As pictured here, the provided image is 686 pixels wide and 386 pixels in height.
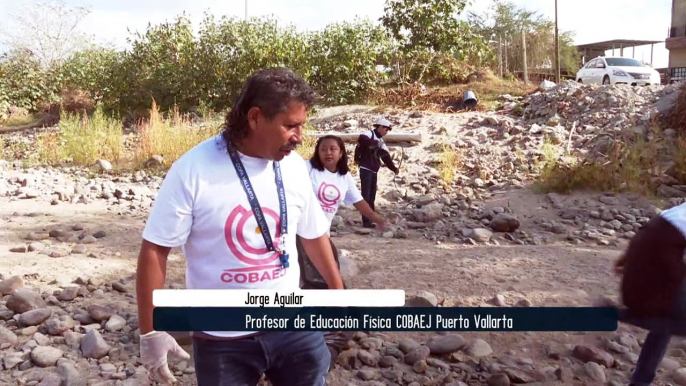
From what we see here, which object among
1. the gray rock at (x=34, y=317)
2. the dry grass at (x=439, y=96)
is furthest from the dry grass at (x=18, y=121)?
the gray rock at (x=34, y=317)

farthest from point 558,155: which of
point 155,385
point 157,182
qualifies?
point 155,385

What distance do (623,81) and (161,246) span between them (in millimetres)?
14510

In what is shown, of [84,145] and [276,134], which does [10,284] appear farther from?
[84,145]

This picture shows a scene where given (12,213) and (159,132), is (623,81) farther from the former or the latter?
(12,213)

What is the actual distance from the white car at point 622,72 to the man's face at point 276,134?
14079 millimetres

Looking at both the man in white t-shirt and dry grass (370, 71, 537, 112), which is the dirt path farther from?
dry grass (370, 71, 537, 112)

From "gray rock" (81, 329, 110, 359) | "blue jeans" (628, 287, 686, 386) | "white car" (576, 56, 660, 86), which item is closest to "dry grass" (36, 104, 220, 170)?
"gray rock" (81, 329, 110, 359)

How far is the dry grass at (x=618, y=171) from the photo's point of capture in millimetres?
7773

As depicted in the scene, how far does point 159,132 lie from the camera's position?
950 cm

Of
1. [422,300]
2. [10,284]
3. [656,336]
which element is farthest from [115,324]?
[656,336]

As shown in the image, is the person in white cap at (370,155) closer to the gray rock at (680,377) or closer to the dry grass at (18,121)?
the gray rock at (680,377)

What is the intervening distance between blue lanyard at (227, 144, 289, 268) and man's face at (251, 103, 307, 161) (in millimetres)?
52

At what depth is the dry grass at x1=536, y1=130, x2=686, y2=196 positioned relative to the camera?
306 inches
